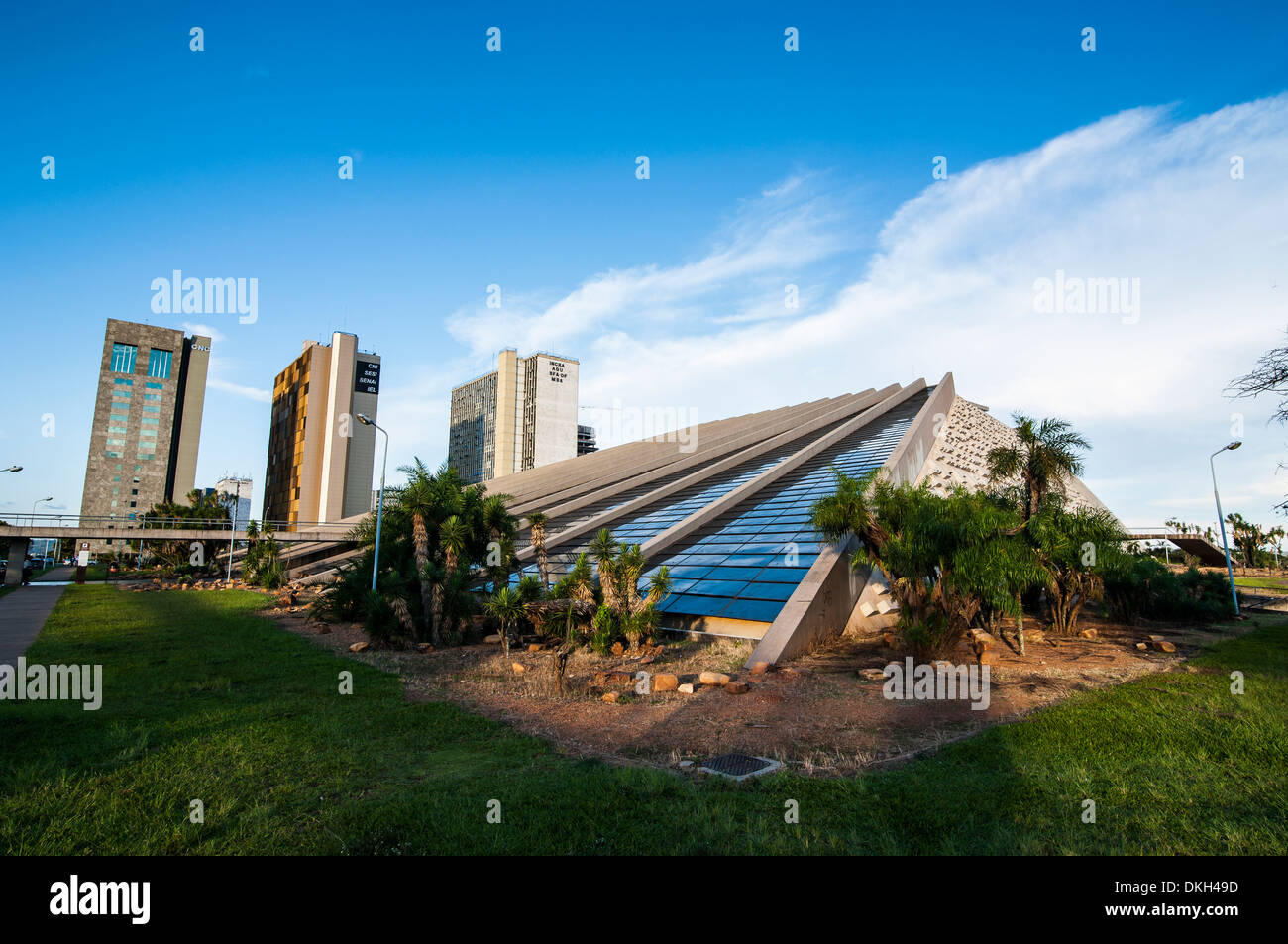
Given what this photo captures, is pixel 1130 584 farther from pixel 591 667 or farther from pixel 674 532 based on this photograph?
pixel 591 667

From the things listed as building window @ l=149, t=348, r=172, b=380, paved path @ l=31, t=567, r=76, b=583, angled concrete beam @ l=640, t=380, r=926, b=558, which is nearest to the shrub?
angled concrete beam @ l=640, t=380, r=926, b=558

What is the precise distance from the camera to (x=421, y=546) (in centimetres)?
1884

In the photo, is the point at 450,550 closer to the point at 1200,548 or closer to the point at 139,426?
the point at 1200,548

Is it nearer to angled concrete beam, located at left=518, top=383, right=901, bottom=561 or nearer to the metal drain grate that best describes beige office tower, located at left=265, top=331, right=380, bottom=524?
angled concrete beam, located at left=518, top=383, right=901, bottom=561

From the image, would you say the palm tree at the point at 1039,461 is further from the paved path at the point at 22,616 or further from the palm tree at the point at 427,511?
the paved path at the point at 22,616

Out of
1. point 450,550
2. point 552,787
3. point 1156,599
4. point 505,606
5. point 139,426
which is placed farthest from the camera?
point 139,426

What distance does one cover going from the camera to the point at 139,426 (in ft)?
405

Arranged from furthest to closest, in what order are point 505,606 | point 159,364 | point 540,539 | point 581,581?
point 159,364
point 540,539
point 581,581
point 505,606

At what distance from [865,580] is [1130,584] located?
36.8 feet

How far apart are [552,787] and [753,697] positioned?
18.4 feet

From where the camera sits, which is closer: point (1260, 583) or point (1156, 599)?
point (1156, 599)

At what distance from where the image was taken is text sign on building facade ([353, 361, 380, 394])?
386ft

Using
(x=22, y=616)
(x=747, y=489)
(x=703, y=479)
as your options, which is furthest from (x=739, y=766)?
(x=22, y=616)

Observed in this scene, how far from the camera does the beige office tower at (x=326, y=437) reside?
340 feet
